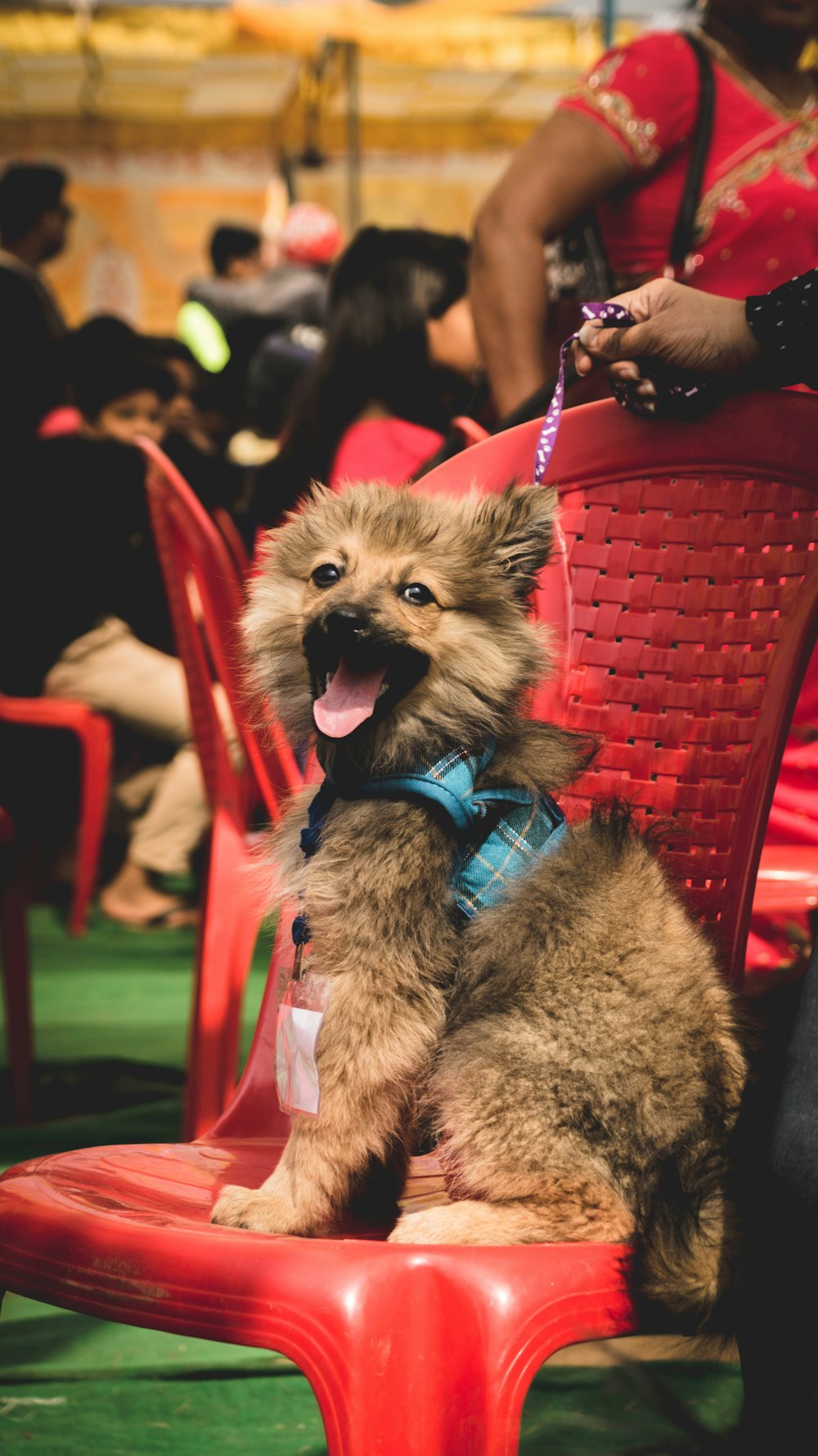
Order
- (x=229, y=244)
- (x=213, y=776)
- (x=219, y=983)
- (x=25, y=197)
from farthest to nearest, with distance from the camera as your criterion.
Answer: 1. (x=229, y=244)
2. (x=25, y=197)
3. (x=213, y=776)
4. (x=219, y=983)

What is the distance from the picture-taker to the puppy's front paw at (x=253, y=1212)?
1.38 meters

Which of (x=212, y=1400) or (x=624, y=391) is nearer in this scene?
(x=624, y=391)

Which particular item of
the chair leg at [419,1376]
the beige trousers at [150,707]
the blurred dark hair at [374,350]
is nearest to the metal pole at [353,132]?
the beige trousers at [150,707]

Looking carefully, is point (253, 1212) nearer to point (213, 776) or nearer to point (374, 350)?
point (213, 776)

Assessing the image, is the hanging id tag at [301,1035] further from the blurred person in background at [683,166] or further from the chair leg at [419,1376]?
the blurred person in background at [683,166]

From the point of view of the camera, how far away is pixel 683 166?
2.50 meters

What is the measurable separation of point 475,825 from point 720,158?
1.63m

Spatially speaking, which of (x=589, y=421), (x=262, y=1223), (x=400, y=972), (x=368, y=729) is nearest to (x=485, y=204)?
(x=589, y=421)

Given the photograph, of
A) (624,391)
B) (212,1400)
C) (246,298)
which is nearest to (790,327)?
(624,391)

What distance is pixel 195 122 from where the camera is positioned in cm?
1161

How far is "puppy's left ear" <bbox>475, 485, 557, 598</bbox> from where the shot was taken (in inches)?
60.5

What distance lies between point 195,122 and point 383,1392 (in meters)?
12.1

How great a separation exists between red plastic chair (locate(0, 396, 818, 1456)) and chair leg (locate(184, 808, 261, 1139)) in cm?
79

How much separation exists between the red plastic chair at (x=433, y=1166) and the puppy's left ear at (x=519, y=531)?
1.18 feet
